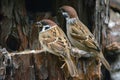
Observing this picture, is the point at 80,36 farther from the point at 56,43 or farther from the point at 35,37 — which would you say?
the point at 35,37

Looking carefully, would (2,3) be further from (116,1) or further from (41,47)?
(116,1)

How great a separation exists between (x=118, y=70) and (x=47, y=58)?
5.74 ft

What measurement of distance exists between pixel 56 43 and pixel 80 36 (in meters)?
0.41

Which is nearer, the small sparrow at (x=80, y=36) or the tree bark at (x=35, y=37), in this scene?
the tree bark at (x=35, y=37)

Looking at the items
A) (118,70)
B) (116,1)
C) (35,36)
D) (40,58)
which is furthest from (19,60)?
(116,1)

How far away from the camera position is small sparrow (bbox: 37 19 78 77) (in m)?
7.46

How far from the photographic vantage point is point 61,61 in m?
7.57

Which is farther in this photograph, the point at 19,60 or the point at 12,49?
the point at 12,49

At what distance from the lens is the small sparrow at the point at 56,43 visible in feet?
24.5

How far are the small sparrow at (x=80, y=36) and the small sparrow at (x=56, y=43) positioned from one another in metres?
0.22

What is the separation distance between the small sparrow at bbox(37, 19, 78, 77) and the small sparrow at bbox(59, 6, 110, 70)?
0.71 feet

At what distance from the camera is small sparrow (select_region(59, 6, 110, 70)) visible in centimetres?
762

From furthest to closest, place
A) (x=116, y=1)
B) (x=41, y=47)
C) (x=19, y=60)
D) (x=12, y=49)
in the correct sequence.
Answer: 1. (x=116, y=1)
2. (x=12, y=49)
3. (x=41, y=47)
4. (x=19, y=60)

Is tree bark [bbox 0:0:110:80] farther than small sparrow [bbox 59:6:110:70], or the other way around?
small sparrow [bbox 59:6:110:70]
